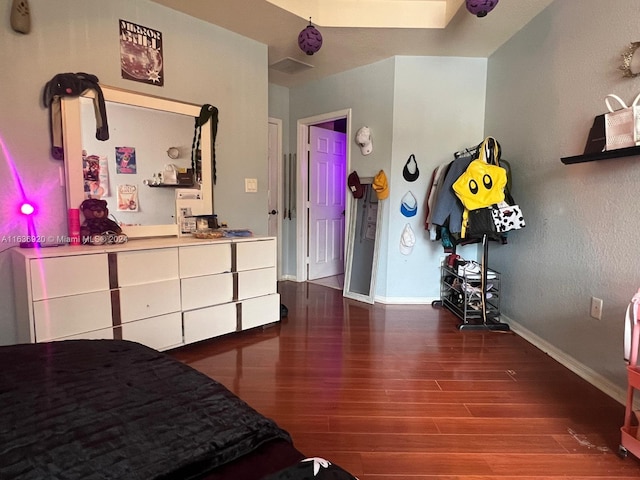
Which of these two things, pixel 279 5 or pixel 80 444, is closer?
pixel 80 444

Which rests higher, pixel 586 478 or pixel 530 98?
pixel 530 98

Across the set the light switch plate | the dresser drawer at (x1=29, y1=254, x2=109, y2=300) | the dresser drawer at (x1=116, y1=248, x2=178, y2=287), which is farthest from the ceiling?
the dresser drawer at (x1=29, y1=254, x2=109, y2=300)

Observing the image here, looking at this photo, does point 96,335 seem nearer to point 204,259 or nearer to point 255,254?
point 204,259

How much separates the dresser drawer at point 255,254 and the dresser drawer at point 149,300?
1.65 feet

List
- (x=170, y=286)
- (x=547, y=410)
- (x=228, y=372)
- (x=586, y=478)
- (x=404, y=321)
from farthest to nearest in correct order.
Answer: (x=404, y=321) < (x=170, y=286) < (x=228, y=372) < (x=547, y=410) < (x=586, y=478)

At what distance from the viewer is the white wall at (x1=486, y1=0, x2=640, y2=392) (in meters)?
2.06

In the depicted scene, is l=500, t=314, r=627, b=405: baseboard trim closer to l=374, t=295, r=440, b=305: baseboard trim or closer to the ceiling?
→ l=374, t=295, r=440, b=305: baseboard trim

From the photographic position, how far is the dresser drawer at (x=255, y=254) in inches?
112

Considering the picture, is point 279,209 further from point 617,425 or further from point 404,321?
point 617,425

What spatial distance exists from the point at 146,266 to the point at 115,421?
170cm

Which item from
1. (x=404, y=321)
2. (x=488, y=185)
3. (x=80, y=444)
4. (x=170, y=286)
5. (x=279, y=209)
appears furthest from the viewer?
(x=279, y=209)

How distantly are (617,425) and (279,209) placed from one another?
12.3 ft

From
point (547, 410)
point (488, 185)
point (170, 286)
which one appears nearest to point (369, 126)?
point (488, 185)

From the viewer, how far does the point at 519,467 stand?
1503 millimetres
